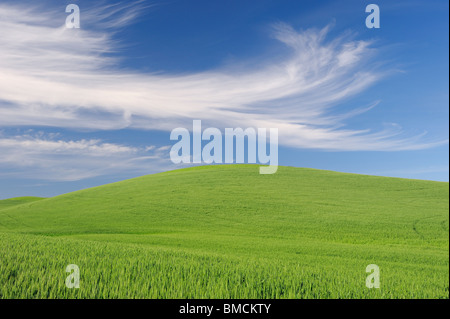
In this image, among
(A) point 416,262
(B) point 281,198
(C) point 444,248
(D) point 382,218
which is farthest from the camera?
(B) point 281,198

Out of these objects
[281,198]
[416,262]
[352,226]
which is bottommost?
[416,262]

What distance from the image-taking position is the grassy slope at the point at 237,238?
16.4ft

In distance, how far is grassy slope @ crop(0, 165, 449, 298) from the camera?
501 centimetres

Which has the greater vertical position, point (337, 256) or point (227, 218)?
point (227, 218)

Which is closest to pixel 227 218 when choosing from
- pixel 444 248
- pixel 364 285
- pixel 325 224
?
pixel 325 224

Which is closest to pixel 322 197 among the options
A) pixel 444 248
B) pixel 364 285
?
pixel 444 248

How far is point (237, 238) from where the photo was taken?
1802 cm

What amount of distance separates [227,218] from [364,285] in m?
19.0

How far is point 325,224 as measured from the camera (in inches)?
868

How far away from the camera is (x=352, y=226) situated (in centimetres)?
2138
